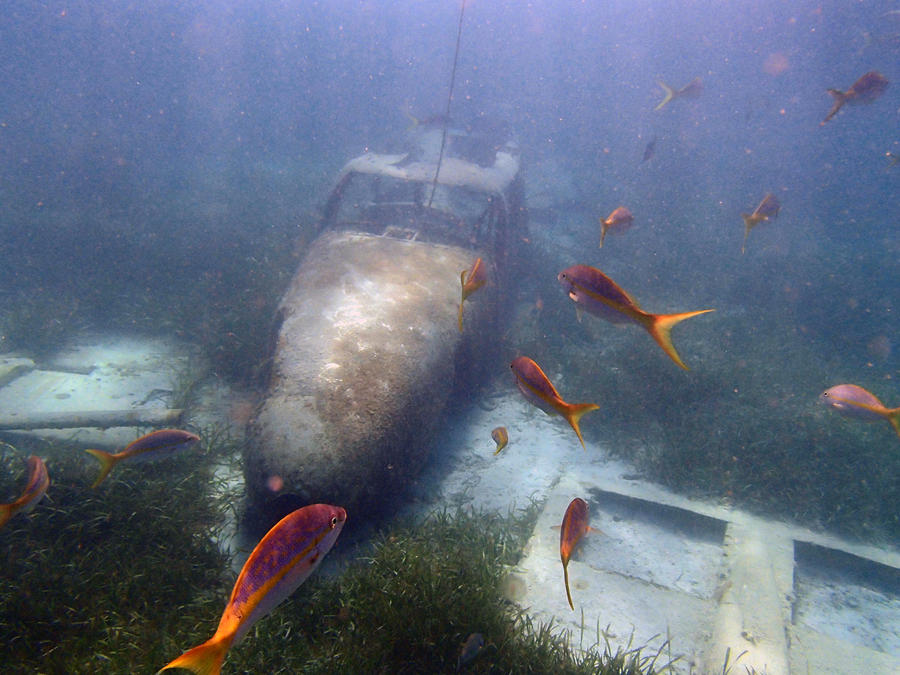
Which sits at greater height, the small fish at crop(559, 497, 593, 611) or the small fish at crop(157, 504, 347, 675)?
the small fish at crop(157, 504, 347, 675)

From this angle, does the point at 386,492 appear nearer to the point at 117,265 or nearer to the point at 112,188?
the point at 117,265

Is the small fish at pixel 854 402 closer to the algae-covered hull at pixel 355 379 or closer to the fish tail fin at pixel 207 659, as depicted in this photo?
the algae-covered hull at pixel 355 379

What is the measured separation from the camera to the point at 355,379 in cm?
381

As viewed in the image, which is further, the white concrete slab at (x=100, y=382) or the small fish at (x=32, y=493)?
the white concrete slab at (x=100, y=382)

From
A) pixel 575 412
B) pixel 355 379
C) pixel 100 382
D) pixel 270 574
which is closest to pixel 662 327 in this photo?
pixel 575 412

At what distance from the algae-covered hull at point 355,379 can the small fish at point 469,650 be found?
52.3 inches

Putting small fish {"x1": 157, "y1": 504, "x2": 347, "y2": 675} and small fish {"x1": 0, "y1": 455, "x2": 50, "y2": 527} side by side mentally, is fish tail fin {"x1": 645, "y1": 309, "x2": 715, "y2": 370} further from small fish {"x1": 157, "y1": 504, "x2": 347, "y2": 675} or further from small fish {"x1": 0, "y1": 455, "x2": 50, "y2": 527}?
small fish {"x1": 0, "y1": 455, "x2": 50, "y2": 527}

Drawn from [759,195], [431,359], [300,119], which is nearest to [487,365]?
[431,359]

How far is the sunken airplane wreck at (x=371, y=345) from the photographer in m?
3.36

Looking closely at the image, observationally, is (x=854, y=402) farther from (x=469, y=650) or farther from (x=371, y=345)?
(x=371, y=345)

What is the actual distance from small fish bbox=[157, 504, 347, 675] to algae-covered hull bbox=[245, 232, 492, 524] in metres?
1.64

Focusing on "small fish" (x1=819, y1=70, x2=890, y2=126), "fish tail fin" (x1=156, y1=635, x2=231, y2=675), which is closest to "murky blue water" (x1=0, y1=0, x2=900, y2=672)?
"small fish" (x1=819, y1=70, x2=890, y2=126)

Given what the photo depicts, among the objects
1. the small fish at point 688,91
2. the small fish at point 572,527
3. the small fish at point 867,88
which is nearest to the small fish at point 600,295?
the small fish at point 572,527

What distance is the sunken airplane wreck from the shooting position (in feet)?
11.0
